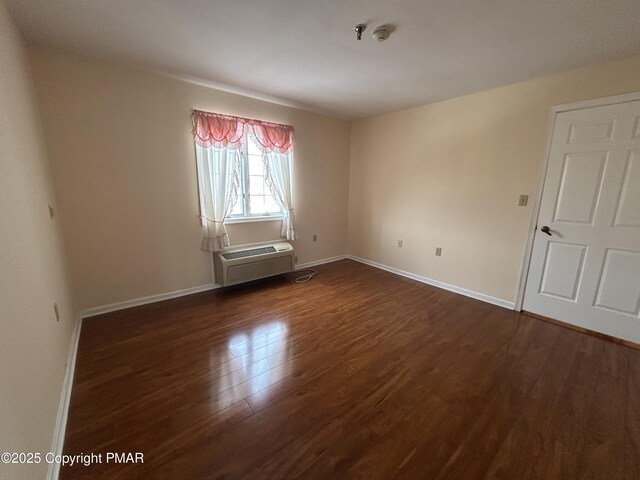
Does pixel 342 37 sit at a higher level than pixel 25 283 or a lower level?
higher

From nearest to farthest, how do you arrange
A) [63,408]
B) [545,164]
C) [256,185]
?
[63,408] < [545,164] < [256,185]

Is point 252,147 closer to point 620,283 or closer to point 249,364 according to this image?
point 249,364

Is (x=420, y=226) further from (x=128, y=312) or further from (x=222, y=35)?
(x=128, y=312)

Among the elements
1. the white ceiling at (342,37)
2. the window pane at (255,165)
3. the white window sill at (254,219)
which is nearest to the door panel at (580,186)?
the white ceiling at (342,37)

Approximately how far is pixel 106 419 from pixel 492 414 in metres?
2.21

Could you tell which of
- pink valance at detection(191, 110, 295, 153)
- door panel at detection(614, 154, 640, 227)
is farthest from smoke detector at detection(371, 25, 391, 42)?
door panel at detection(614, 154, 640, 227)

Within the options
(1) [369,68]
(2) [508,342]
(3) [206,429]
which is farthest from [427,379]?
(1) [369,68]

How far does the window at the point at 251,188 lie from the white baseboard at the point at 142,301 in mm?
923

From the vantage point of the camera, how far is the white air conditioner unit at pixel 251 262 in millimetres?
3096

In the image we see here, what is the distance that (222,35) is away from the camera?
188 cm

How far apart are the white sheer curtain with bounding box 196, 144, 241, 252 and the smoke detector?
1.95m

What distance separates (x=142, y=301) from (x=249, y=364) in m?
1.66

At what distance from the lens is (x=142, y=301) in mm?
2779

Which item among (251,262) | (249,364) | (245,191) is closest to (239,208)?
(245,191)
